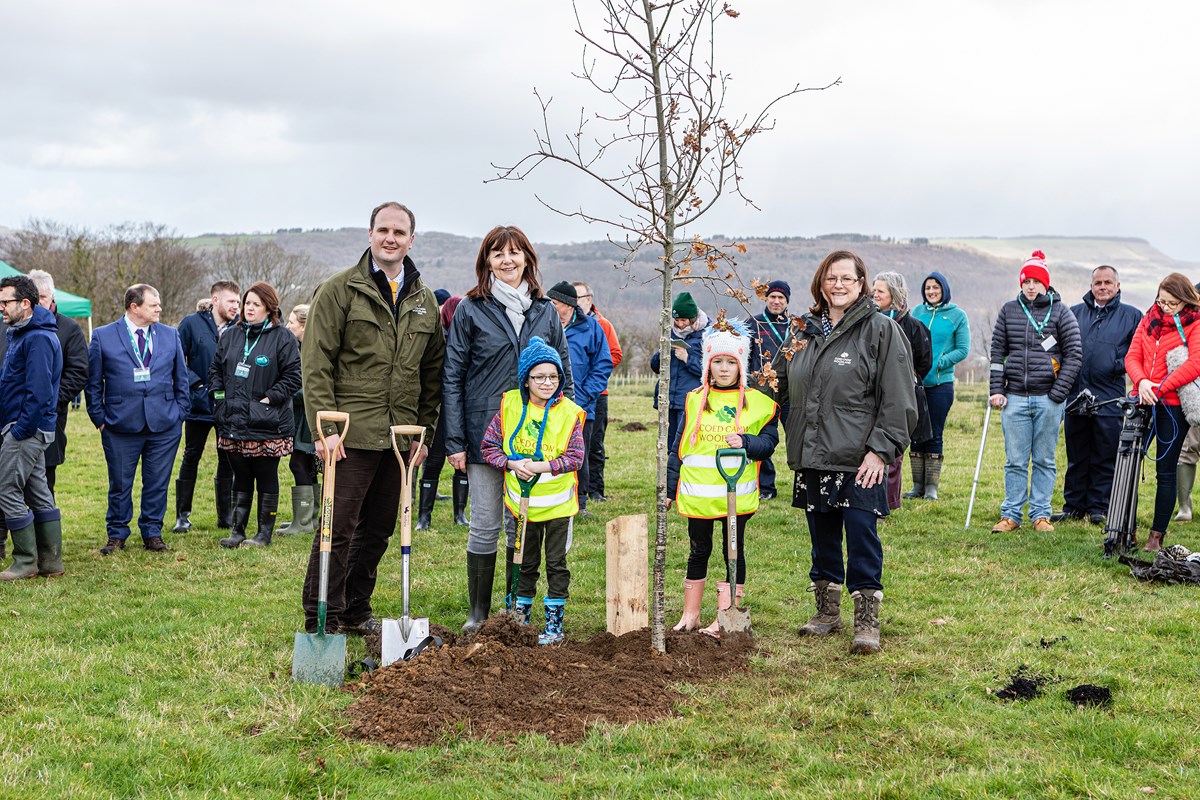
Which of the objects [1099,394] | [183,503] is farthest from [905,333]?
[183,503]

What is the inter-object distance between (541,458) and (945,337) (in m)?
6.49

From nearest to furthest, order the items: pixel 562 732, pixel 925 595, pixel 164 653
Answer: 1. pixel 562 732
2. pixel 164 653
3. pixel 925 595

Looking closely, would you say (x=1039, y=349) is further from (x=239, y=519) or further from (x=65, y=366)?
(x=65, y=366)

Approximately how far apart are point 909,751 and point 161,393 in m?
7.08

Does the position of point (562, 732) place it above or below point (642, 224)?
below

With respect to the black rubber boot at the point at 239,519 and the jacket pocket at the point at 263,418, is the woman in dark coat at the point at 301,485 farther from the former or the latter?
the black rubber boot at the point at 239,519

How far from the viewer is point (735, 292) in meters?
5.13

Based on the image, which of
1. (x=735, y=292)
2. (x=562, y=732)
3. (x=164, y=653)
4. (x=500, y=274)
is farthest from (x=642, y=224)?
(x=164, y=653)

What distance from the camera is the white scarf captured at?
19.3 ft

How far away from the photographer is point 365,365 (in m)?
5.68

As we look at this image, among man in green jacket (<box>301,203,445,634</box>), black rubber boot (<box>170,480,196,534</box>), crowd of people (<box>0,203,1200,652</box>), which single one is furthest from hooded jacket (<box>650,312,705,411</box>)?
black rubber boot (<box>170,480,196,534</box>)

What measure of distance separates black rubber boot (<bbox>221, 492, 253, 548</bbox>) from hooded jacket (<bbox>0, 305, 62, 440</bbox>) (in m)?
1.99

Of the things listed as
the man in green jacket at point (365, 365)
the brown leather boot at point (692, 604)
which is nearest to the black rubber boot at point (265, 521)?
the man in green jacket at point (365, 365)

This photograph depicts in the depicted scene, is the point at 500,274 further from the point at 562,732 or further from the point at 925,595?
the point at 925,595
